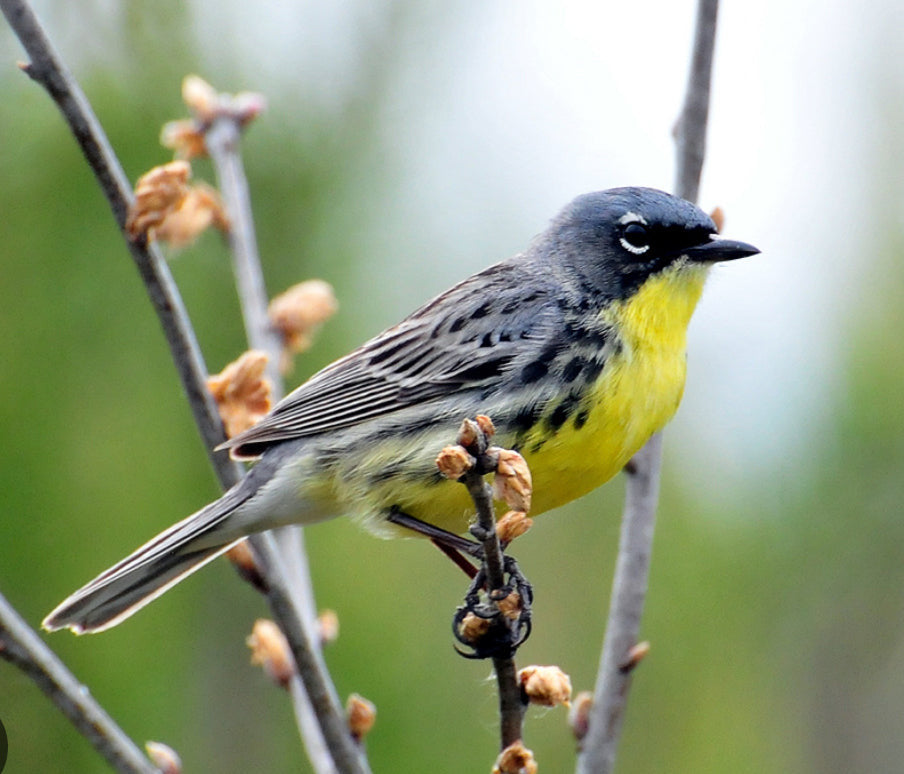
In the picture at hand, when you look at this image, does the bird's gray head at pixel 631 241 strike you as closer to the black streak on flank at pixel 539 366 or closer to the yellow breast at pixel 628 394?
the yellow breast at pixel 628 394

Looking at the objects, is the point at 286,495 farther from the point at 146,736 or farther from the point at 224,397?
the point at 146,736

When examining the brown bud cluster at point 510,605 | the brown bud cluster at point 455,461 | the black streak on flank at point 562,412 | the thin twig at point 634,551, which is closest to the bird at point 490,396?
the black streak on flank at point 562,412

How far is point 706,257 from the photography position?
435 cm

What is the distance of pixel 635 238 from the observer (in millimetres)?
4535

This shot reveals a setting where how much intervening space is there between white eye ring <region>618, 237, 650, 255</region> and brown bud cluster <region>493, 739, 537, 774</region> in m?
2.24

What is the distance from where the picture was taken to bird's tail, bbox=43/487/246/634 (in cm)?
388

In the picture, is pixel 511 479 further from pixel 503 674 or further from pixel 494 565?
pixel 503 674

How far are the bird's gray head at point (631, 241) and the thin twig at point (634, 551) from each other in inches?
12.0

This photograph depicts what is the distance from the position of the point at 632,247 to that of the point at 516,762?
231 cm

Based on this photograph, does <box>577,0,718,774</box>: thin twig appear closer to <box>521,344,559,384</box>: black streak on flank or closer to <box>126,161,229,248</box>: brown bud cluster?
<box>521,344,559,384</box>: black streak on flank

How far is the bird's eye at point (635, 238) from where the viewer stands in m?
4.49

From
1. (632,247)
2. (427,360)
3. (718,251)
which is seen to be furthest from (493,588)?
(632,247)

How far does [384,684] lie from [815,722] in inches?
89.8

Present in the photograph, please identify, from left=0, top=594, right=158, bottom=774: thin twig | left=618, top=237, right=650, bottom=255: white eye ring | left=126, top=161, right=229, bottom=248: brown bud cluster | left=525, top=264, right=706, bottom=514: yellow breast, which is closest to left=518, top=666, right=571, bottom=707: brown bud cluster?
left=0, top=594, right=158, bottom=774: thin twig
